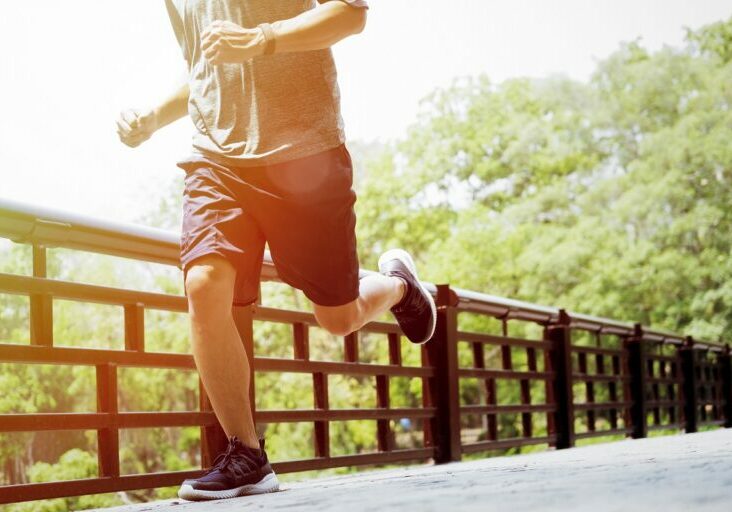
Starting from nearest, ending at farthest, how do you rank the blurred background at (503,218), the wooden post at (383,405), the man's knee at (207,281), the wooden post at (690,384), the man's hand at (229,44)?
the man's hand at (229,44) → the man's knee at (207,281) → the wooden post at (383,405) → the wooden post at (690,384) → the blurred background at (503,218)

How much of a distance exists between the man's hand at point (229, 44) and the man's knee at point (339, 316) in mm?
754

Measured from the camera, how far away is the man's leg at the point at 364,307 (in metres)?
3.07

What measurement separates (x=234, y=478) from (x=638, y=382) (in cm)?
632

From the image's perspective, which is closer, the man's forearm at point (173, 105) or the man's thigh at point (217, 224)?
the man's thigh at point (217, 224)

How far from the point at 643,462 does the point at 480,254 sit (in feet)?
88.0

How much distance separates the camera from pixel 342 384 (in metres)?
33.2

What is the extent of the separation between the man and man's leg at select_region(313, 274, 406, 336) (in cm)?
12

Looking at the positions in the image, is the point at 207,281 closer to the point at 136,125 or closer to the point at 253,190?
the point at 253,190

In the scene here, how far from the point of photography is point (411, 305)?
3.73 meters

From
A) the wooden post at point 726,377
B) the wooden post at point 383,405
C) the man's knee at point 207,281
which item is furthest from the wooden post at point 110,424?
the wooden post at point 726,377

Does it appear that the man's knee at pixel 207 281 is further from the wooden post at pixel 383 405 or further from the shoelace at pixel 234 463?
the wooden post at pixel 383 405

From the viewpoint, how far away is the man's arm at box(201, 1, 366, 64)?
261 cm

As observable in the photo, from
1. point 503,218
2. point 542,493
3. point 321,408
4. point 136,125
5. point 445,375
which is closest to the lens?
point 542,493

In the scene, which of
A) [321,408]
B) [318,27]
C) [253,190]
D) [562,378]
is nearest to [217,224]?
[253,190]
